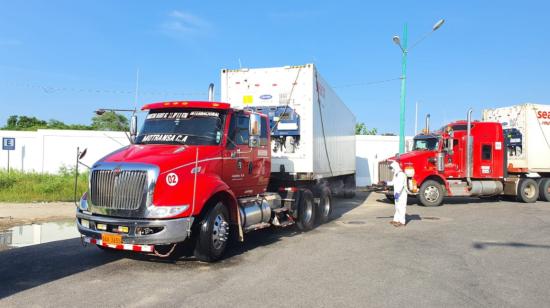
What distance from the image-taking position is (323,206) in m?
12.3

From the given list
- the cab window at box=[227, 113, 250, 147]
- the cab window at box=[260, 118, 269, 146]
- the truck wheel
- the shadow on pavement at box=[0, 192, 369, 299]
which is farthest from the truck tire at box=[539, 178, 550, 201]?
the truck wheel

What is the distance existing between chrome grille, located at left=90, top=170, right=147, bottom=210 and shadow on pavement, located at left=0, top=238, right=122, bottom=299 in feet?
3.73

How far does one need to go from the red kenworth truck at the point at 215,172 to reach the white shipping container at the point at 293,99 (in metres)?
0.02

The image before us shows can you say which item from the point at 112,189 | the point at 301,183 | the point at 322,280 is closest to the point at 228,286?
the point at 322,280

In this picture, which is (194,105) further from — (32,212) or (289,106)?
(32,212)

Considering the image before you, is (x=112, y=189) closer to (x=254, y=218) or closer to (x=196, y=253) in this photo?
(x=196, y=253)

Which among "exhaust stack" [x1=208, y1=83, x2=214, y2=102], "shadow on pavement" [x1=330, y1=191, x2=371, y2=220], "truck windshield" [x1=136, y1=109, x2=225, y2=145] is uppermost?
"exhaust stack" [x1=208, y1=83, x2=214, y2=102]

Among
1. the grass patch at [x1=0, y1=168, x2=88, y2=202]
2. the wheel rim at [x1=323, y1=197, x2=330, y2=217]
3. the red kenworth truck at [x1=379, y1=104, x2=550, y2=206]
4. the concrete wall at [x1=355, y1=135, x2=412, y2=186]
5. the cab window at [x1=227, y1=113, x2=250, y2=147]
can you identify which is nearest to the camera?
the cab window at [x1=227, y1=113, x2=250, y2=147]

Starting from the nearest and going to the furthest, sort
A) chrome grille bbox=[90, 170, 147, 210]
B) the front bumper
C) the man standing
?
the front bumper
chrome grille bbox=[90, 170, 147, 210]
the man standing

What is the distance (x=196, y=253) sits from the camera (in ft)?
23.3

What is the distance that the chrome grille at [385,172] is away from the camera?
18.0 metres

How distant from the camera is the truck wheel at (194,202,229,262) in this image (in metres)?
6.97

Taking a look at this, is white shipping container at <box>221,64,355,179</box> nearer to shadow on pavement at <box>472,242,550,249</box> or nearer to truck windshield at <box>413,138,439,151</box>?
shadow on pavement at <box>472,242,550,249</box>

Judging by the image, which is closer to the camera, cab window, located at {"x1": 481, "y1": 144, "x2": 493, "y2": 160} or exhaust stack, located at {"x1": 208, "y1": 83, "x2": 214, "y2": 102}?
exhaust stack, located at {"x1": 208, "y1": 83, "x2": 214, "y2": 102}
